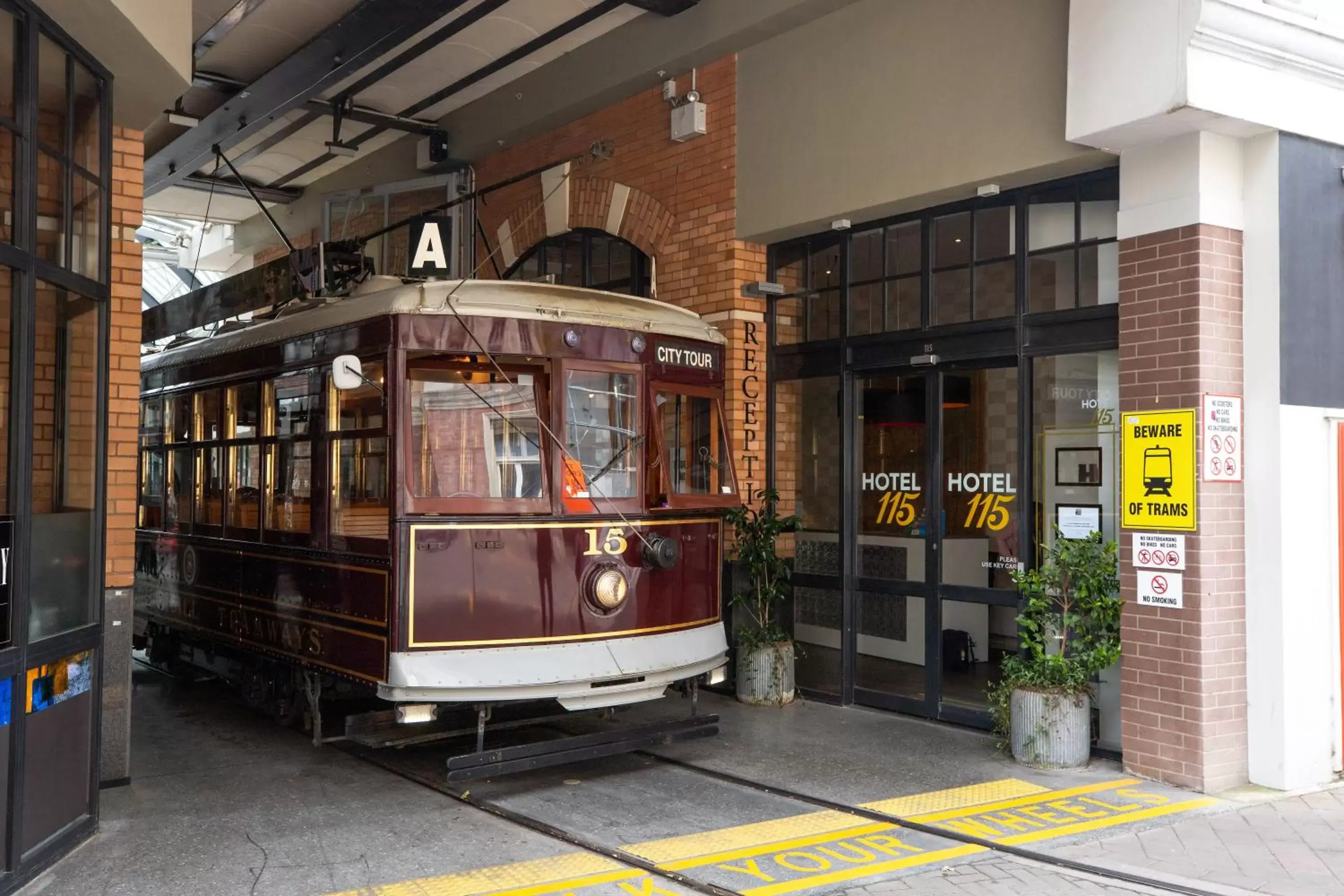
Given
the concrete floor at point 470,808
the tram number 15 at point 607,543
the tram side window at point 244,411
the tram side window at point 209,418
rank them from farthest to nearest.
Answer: the tram side window at point 209,418 → the tram side window at point 244,411 → the tram number 15 at point 607,543 → the concrete floor at point 470,808

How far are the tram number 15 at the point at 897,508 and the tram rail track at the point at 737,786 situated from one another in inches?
99.0

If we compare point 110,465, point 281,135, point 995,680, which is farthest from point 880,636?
point 281,135

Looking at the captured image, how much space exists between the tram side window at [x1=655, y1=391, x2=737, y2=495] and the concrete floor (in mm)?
1672

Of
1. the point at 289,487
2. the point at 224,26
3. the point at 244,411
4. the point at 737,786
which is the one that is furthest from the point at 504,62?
the point at 737,786

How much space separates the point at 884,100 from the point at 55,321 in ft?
17.7

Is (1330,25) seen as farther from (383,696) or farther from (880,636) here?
(383,696)

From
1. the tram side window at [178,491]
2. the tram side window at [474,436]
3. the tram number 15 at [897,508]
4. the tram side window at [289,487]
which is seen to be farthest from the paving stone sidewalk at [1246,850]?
the tram side window at [178,491]

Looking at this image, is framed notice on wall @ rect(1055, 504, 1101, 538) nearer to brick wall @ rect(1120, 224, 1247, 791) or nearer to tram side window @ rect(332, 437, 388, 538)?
brick wall @ rect(1120, 224, 1247, 791)

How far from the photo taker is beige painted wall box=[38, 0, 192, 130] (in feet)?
17.7

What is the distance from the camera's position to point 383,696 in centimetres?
631

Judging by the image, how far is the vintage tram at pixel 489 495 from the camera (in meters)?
6.35

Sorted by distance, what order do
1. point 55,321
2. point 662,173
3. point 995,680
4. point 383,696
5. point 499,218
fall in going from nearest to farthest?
point 55,321
point 383,696
point 995,680
point 662,173
point 499,218

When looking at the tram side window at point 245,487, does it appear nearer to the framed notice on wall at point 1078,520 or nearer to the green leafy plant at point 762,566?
the green leafy plant at point 762,566

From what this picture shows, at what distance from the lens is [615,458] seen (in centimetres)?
685
